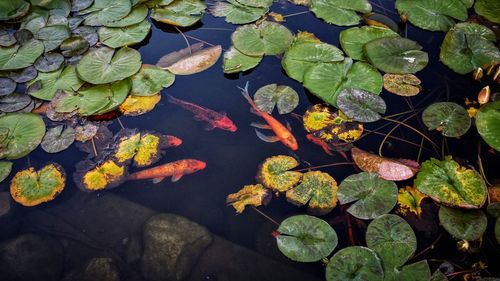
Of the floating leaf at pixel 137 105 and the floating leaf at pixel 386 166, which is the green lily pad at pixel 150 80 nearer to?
the floating leaf at pixel 137 105

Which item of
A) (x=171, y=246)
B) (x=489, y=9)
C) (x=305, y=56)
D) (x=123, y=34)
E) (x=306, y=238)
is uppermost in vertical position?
(x=489, y=9)

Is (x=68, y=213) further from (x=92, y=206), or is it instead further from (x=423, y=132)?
(x=423, y=132)

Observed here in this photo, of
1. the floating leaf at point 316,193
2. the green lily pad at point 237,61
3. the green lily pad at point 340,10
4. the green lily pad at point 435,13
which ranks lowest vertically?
the floating leaf at point 316,193

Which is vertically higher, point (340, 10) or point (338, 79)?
point (340, 10)

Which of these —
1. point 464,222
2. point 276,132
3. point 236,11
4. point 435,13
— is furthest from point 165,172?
point 435,13

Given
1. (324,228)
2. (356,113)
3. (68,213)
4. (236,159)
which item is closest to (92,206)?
(68,213)

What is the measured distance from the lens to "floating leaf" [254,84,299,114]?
11.3 ft

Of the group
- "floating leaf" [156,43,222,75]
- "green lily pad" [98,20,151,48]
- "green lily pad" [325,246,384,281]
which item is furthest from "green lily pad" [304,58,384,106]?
"green lily pad" [98,20,151,48]

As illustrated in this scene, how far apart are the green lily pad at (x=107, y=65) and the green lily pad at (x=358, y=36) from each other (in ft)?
7.44

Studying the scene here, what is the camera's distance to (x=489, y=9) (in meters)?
4.16

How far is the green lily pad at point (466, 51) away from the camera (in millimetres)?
3609

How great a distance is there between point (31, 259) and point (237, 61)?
2644 millimetres

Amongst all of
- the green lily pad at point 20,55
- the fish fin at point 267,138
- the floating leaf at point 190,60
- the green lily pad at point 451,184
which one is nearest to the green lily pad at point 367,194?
the green lily pad at point 451,184

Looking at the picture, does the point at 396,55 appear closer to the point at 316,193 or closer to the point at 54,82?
the point at 316,193
